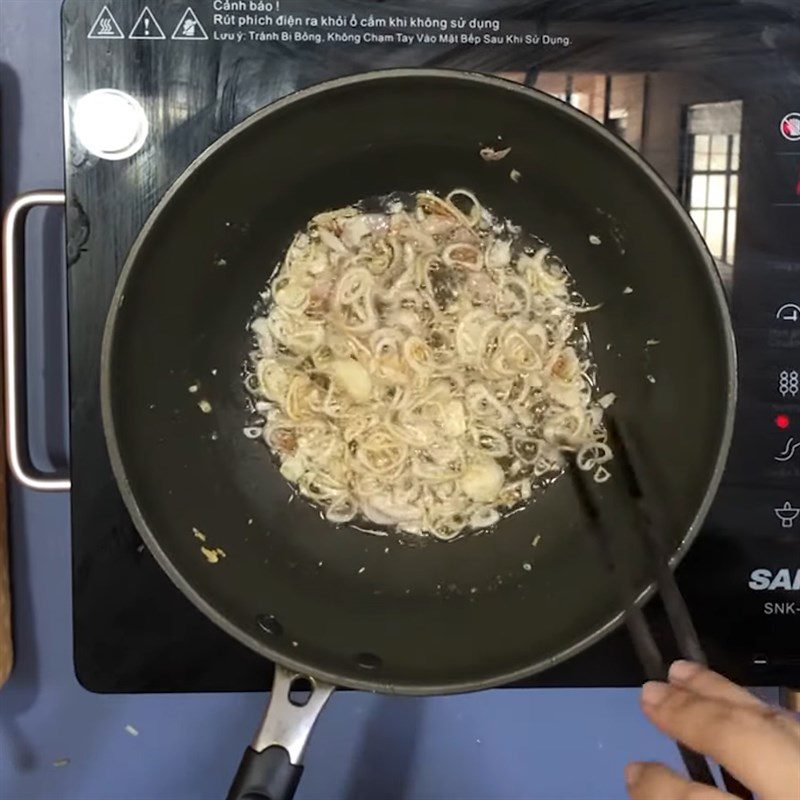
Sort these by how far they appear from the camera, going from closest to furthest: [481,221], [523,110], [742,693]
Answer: [742,693]
[523,110]
[481,221]

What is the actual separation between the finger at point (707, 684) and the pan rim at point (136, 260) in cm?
8

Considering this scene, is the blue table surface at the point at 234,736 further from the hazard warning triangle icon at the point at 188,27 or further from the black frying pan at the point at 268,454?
the hazard warning triangle icon at the point at 188,27

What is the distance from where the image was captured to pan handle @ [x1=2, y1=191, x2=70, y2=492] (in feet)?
2.23

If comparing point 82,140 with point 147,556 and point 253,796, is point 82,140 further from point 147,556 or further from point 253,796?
point 253,796

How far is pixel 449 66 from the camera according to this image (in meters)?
0.70

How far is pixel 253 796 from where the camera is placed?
60 cm

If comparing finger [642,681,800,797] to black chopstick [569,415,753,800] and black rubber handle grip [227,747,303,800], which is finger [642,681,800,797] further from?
black rubber handle grip [227,747,303,800]

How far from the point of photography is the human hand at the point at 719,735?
48 cm

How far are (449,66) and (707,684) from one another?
0.46 m

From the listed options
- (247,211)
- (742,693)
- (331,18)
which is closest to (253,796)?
(742,693)

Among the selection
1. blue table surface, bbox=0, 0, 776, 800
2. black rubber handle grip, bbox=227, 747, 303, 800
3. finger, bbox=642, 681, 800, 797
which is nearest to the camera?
finger, bbox=642, 681, 800, 797

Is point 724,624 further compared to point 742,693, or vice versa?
point 724,624

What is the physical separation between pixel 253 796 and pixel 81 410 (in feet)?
1.00

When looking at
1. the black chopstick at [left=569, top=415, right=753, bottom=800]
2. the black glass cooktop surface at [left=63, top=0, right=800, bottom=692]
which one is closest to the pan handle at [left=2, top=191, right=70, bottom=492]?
the black glass cooktop surface at [left=63, top=0, right=800, bottom=692]
